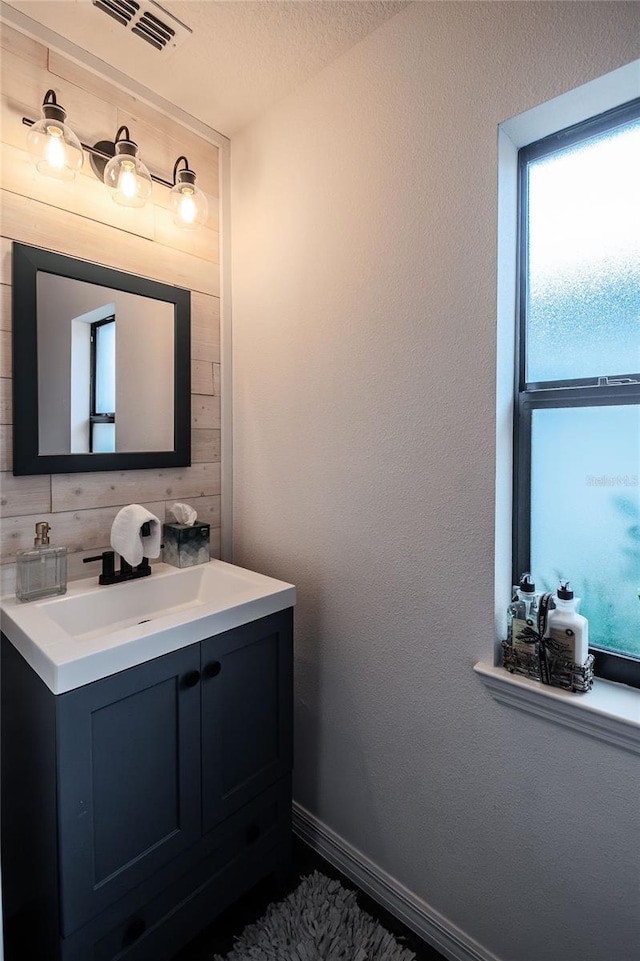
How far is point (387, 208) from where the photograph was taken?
1312 millimetres

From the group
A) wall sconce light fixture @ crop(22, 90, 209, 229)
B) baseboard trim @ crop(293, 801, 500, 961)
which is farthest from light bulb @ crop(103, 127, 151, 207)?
baseboard trim @ crop(293, 801, 500, 961)

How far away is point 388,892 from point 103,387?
1699mm

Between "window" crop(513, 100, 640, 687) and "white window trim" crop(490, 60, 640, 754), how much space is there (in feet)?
0.12

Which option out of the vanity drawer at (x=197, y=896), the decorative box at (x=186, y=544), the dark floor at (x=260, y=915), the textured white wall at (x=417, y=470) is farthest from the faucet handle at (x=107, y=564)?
the dark floor at (x=260, y=915)

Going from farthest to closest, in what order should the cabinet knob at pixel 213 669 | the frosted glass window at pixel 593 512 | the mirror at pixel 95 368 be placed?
the mirror at pixel 95 368
the cabinet knob at pixel 213 669
the frosted glass window at pixel 593 512

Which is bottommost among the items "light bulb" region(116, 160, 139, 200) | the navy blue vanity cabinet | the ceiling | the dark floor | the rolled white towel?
the dark floor

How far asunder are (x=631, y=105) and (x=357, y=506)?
3.65ft

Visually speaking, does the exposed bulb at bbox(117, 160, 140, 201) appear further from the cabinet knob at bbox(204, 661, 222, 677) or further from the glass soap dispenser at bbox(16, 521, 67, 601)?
the cabinet knob at bbox(204, 661, 222, 677)

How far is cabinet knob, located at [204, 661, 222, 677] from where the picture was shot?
3.92 feet

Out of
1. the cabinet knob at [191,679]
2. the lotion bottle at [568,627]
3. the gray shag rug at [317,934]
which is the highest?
the lotion bottle at [568,627]

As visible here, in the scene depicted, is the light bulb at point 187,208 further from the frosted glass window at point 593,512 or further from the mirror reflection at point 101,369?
the frosted glass window at point 593,512

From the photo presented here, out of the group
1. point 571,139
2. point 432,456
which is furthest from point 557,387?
point 571,139

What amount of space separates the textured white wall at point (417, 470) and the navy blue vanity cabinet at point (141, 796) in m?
0.28

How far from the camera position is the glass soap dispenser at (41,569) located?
4.12 ft
